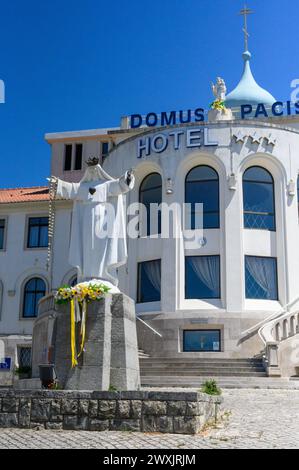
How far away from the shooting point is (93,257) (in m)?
12.3

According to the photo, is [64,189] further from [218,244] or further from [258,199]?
[258,199]

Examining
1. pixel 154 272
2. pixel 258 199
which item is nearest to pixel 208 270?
pixel 154 272

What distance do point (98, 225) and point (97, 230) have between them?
0.12 metres

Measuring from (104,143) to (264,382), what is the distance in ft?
71.3

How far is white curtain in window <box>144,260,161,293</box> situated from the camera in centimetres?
2694

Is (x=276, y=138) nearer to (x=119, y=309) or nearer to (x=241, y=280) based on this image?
(x=241, y=280)

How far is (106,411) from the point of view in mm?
8445

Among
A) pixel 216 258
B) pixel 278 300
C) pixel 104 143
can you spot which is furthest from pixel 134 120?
pixel 278 300

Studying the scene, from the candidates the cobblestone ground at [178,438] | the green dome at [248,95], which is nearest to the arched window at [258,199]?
the green dome at [248,95]

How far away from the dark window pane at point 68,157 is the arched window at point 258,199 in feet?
42.9

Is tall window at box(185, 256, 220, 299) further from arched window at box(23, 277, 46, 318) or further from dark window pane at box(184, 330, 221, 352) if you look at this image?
arched window at box(23, 277, 46, 318)

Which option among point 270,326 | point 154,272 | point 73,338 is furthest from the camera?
point 154,272

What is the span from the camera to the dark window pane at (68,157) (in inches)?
1437
